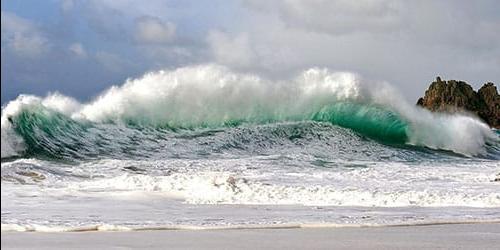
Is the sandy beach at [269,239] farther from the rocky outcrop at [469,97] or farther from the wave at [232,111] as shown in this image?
the rocky outcrop at [469,97]

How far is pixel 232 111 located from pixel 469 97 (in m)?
30.4

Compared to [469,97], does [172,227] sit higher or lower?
lower

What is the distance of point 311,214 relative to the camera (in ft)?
20.7

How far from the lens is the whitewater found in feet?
20.5

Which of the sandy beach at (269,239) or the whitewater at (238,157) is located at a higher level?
the whitewater at (238,157)

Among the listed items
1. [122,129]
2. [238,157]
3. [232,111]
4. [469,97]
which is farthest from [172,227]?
[469,97]

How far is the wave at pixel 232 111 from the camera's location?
1479cm

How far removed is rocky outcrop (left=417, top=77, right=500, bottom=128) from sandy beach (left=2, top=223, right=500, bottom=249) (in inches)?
1408

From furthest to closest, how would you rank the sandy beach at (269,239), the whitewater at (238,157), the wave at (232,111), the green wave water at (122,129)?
the wave at (232,111) < the green wave water at (122,129) < the whitewater at (238,157) < the sandy beach at (269,239)

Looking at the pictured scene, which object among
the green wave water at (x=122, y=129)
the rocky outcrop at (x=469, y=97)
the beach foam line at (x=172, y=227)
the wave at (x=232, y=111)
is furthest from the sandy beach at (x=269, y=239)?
the rocky outcrop at (x=469, y=97)

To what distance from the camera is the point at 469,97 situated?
45188 millimetres

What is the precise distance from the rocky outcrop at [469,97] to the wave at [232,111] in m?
18.4

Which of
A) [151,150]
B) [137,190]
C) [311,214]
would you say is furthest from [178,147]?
[311,214]

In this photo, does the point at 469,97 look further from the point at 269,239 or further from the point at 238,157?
the point at 269,239
